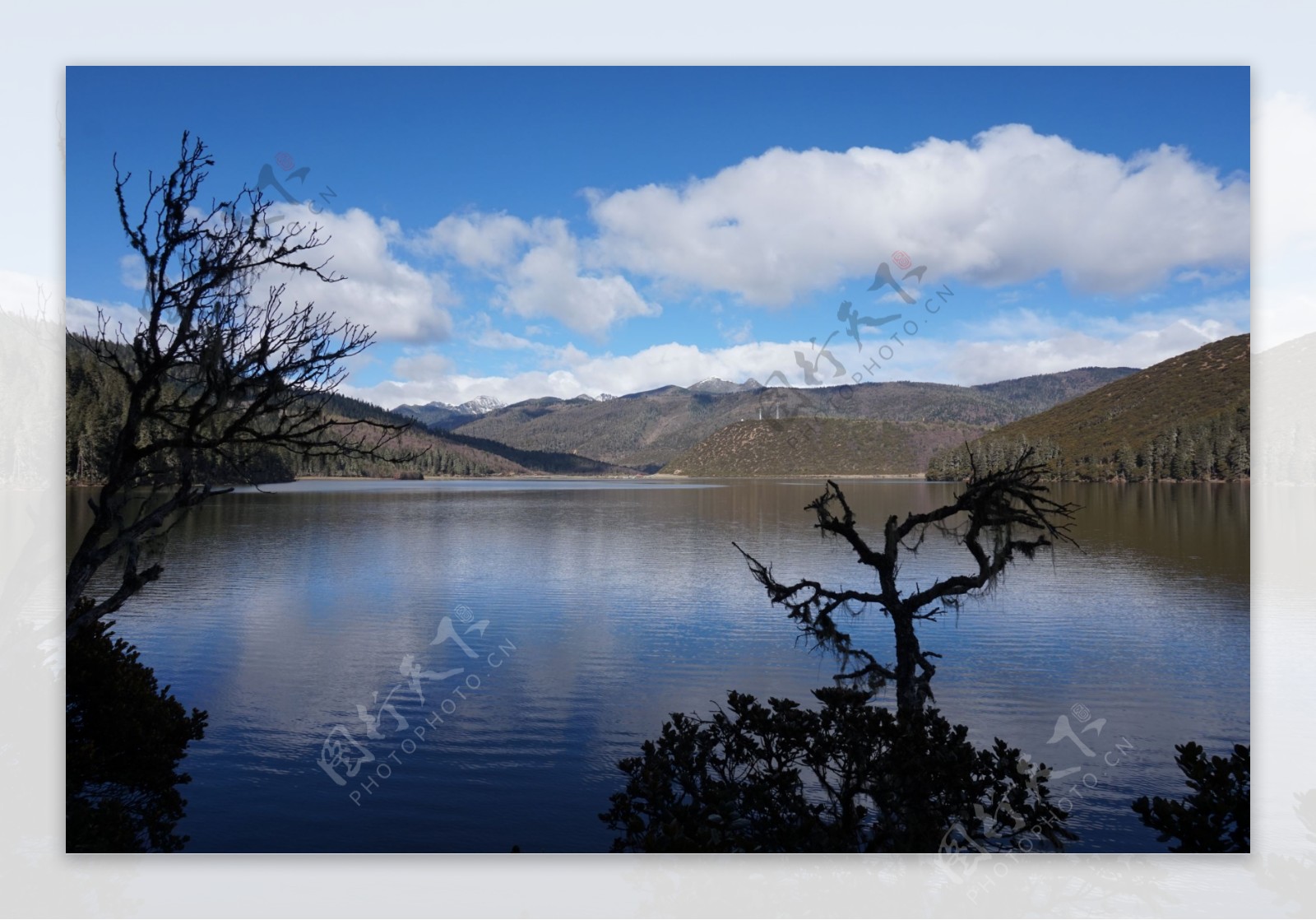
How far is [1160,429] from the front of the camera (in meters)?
40.4

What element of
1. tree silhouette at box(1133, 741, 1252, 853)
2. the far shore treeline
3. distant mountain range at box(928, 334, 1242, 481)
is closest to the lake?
tree silhouette at box(1133, 741, 1252, 853)

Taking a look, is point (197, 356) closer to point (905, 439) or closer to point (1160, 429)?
point (1160, 429)

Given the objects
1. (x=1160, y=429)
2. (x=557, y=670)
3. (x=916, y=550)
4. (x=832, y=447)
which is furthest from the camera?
(x=832, y=447)

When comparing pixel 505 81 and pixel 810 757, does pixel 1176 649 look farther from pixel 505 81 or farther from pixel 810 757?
pixel 505 81

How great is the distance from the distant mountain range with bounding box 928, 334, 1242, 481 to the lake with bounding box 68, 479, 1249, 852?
300 centimetres

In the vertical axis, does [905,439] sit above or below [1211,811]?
above

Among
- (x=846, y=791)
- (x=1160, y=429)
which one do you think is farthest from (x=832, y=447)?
(x=846, y=791)

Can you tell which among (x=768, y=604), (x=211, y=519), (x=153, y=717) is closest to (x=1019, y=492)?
(x=153, y=717)

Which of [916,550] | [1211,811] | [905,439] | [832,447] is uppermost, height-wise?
[905,439]

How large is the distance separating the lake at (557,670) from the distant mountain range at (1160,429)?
300cm

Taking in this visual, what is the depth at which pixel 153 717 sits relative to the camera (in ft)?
22.9

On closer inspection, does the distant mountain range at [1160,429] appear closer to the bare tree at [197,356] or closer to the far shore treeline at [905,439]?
the far shore treeline at [905,439]

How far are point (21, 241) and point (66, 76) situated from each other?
4.74ft

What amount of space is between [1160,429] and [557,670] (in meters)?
40.3
